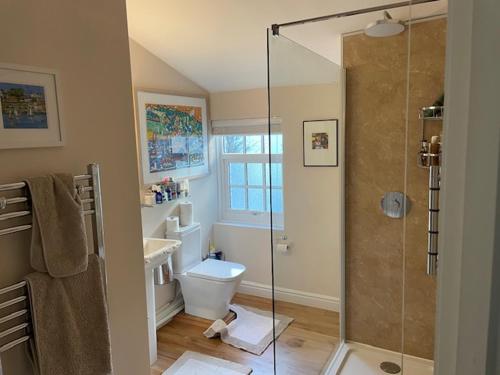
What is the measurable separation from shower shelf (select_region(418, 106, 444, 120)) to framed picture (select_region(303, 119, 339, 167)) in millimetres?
732

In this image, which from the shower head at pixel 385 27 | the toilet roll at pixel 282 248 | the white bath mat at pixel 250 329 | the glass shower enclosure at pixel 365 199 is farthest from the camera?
the toilet roll at pixel 282 248

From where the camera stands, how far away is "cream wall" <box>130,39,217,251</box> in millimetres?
3058

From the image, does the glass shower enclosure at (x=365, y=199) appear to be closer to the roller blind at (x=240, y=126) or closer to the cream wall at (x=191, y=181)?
the roller blind at (x=240, y=126)

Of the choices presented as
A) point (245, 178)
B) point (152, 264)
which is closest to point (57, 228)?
point (152, 264)

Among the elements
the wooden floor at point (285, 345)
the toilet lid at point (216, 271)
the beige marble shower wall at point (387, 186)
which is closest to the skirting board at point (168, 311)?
the wooden floor at point (285, 345)

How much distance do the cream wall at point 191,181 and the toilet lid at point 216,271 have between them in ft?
1.46

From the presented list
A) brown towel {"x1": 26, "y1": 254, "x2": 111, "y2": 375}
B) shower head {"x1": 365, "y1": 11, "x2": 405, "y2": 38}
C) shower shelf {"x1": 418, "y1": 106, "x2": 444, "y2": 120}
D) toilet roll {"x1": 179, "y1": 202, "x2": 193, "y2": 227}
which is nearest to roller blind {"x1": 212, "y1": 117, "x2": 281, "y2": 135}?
toilet roll {"x1": 179, "y1": 202, "x2": 193, "y2": 227}

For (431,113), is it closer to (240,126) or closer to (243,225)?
(240,126)

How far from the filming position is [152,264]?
271cm

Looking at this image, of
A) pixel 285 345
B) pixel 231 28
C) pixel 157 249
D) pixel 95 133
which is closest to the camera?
pixel 95 133

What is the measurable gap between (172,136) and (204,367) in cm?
193

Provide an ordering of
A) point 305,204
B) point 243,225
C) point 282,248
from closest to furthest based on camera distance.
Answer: point 282,248 < point 305,204 < point 243,225

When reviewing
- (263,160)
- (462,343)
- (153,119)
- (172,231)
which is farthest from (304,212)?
(462,343)

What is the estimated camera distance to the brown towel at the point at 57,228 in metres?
1.24
